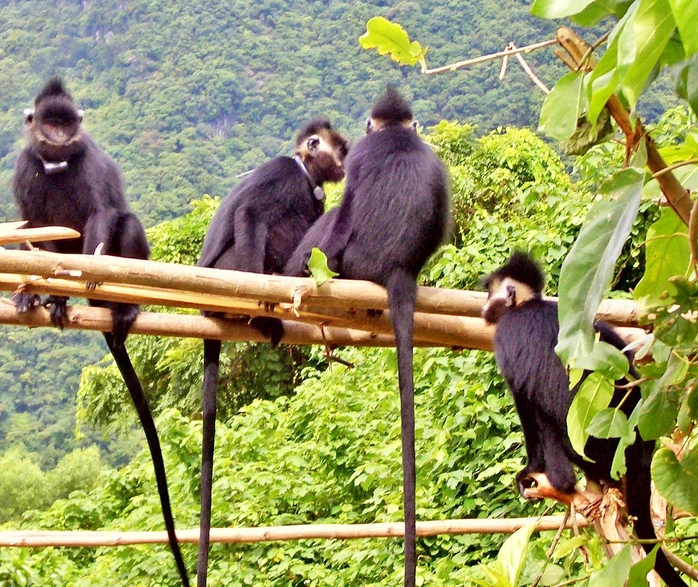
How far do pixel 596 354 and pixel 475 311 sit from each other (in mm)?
1958

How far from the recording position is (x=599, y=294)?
0.98 metres

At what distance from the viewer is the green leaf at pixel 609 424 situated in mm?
1392

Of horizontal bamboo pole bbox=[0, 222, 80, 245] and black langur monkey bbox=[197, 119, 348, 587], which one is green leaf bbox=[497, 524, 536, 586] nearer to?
horizontal bamboo pole bbox=[0, 222, 80, 245]

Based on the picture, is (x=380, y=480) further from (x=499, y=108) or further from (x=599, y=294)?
(x=499, y=108)

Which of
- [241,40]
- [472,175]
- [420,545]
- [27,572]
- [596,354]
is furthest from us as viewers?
[241,40]

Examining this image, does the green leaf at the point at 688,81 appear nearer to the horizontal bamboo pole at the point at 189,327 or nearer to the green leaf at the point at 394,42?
the green leaf at the point at 394,42

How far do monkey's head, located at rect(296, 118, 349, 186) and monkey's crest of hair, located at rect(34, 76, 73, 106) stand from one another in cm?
105

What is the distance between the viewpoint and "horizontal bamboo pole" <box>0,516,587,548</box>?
134 inches

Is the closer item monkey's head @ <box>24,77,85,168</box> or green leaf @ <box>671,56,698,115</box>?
green leaf @ <box>671,56,698,115</box>

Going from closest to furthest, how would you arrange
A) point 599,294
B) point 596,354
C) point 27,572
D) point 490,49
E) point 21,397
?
point 599,294 < point 596,354 < point 27,572 < point 21,397 < point 490,49

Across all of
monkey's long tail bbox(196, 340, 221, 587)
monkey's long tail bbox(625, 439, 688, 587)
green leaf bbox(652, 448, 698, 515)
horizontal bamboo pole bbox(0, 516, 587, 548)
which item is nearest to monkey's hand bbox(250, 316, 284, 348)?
monkey's long tail bbox(196, 340, 221, 587)

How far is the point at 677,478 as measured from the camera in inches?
52.5

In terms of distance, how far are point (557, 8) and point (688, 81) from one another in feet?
0.57

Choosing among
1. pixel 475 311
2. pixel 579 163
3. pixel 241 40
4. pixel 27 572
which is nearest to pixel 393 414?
pixel 579 163
